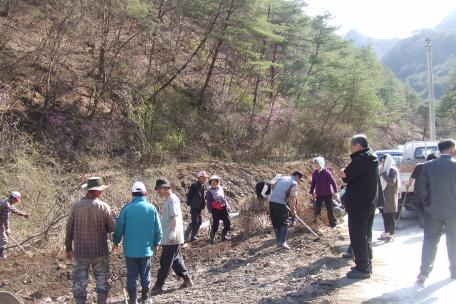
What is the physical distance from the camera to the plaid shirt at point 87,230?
6.33 metres

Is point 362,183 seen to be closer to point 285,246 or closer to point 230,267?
point 285,246

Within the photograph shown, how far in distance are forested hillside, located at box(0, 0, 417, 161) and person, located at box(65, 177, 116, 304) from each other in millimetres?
8372

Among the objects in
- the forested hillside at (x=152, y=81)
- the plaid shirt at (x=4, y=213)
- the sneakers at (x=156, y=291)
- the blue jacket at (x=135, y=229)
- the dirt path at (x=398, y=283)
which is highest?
the forested hillside at (x=152, y=81)

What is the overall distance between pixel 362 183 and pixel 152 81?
14.3 m

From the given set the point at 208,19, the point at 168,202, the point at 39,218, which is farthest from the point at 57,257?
the point at 208,19

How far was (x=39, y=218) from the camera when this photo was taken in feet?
39.2

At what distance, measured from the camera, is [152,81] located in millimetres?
19391

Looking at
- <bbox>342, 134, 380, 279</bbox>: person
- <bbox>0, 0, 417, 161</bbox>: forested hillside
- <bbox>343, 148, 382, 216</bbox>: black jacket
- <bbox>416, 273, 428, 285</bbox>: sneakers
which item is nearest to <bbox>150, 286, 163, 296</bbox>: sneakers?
<bbox>342, 134, 380, 279</bbox>: person

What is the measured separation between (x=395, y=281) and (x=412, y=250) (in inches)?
90.6

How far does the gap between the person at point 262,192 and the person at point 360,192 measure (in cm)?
457

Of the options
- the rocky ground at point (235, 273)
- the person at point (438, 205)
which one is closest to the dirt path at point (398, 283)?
the person at point (438, 205)

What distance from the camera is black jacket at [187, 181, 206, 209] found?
1166 cm

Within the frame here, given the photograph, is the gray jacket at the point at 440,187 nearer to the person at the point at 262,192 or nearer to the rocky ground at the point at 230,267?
the rocky ground at the point at 230,267

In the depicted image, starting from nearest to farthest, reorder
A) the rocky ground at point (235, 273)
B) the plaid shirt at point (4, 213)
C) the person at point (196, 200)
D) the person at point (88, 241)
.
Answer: the person at point (88, 241) → the rocky ground at point (235, 273) → the plaid shirt at point (4, 213) → the person at point (196, 200)
